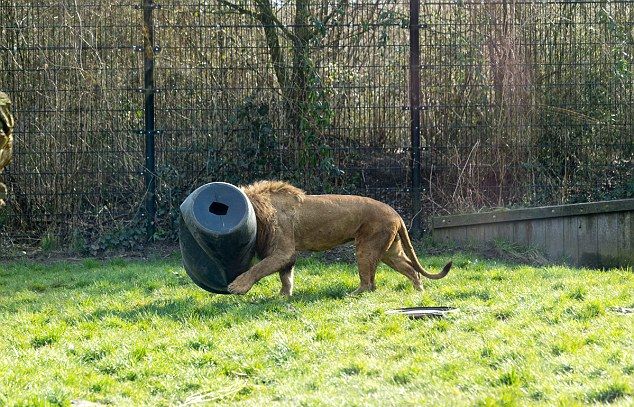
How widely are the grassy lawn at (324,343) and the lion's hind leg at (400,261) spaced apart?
6.2 inches

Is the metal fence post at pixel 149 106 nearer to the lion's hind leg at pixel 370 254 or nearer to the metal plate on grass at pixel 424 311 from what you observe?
the lion's hind leg at pixel 370 254

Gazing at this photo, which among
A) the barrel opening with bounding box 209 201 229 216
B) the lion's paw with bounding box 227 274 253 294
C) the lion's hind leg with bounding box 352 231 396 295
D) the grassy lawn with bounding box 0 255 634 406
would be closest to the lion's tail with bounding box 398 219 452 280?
the grassy lawn with bounding box 0 255 634 406

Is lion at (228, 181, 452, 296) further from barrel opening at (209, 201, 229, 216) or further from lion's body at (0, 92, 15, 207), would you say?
lion's body at (0, 92, 15, 207)

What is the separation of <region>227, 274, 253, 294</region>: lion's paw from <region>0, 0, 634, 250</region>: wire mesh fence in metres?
4.51

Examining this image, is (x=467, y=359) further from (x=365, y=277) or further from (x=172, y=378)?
(x=365, y=277)

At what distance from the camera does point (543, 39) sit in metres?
13.9

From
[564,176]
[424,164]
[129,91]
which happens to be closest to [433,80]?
[424,164]

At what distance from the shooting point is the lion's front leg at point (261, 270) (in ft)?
30.4

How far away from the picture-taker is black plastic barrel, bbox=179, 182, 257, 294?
8977 millimetres

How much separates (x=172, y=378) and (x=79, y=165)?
7.80 metres

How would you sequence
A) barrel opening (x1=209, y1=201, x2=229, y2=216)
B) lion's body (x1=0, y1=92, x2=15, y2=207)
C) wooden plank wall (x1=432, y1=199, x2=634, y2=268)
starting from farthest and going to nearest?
wooden plank wall (x1=432, y1=199, x2=634, y2=268) < lion's body (x1=0, y1=92, x2=15, y2=207) < barrel opening (x1=209, y1=201, x2=229, y2=216)

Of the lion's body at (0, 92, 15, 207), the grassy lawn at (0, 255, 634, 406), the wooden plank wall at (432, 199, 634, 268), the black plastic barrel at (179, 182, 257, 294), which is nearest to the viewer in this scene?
the grassy lawn at (0, 255, 634, 406)

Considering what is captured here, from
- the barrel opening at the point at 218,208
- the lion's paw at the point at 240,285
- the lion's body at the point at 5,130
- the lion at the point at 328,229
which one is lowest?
the lion's paw at the point at 240,285

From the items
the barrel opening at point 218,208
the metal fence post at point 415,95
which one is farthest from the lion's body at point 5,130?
the metal fence post at point 415,95
